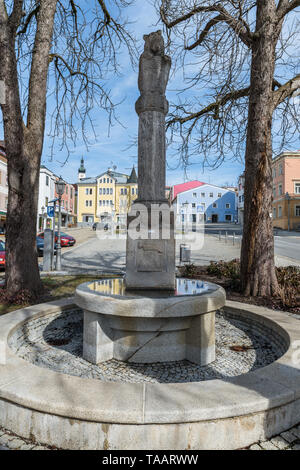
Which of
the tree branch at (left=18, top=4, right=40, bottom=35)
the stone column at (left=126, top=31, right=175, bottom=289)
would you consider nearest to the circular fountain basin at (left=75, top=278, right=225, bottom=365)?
the stone column at (left=126, top=31, right=175, bottom=289)

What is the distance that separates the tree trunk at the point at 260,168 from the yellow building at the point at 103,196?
5991cm

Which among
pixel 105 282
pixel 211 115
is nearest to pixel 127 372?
pixel 105 282

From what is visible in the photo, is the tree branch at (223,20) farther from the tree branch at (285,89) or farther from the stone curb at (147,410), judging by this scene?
the stone curb at (147,410)

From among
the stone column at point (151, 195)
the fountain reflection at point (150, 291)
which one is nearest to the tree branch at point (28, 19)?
the stone column at point (151, 195)

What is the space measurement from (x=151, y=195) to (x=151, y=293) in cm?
161

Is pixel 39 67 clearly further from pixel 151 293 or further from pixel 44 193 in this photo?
pixel 44 193

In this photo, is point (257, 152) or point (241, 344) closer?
point (241, 344)

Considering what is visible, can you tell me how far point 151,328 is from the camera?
3.69 metres

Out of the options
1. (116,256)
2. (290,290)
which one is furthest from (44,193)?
(290,290)

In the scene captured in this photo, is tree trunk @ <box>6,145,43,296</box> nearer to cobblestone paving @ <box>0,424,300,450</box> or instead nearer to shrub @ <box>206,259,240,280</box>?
cobblestone paving @ <box>0,424,300,450</box>

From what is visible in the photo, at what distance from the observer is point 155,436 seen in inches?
84.7

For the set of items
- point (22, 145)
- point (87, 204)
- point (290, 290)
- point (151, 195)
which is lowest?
point (290, 290)
